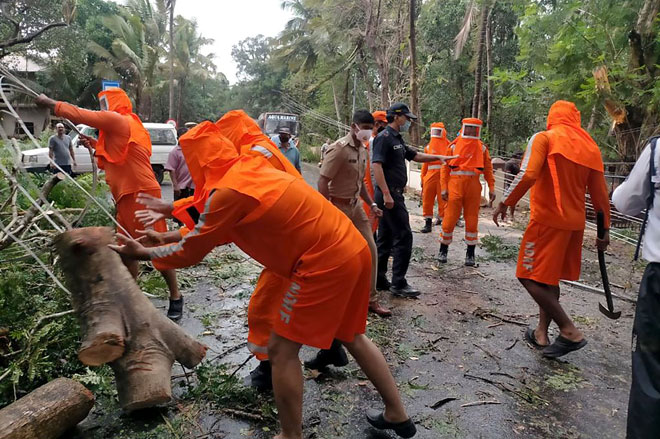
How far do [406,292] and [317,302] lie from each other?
3.07m

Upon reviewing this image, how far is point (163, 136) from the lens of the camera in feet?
Answer: 48.8

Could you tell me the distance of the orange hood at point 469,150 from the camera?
6.58 metres

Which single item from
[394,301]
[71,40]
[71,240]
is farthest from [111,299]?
[71,40]

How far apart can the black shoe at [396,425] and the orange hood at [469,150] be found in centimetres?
468

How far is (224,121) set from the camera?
102 inches

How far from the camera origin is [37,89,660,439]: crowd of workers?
2.16m

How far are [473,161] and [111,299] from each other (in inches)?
211

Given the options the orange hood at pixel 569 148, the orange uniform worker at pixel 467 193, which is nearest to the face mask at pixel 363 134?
the orange hood at pixel 569 148

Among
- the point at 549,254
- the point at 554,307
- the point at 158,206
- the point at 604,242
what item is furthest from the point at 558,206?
the point at 158,206

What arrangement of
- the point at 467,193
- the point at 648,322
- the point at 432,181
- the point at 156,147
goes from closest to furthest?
the point at 648,322 → the point at 467,193 → the point at 432,181 → the point at 156,147

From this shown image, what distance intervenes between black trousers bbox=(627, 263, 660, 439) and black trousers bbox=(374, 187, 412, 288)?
2.81 meters

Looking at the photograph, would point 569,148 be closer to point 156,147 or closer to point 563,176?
point 563,176

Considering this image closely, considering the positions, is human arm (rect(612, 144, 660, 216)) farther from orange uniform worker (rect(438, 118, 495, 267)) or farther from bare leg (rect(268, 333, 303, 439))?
orange uniform worker (rect(438, 118, 495, 267))

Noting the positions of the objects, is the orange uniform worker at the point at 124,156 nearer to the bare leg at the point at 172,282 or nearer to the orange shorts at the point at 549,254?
the bare leg at the point at 172,282
